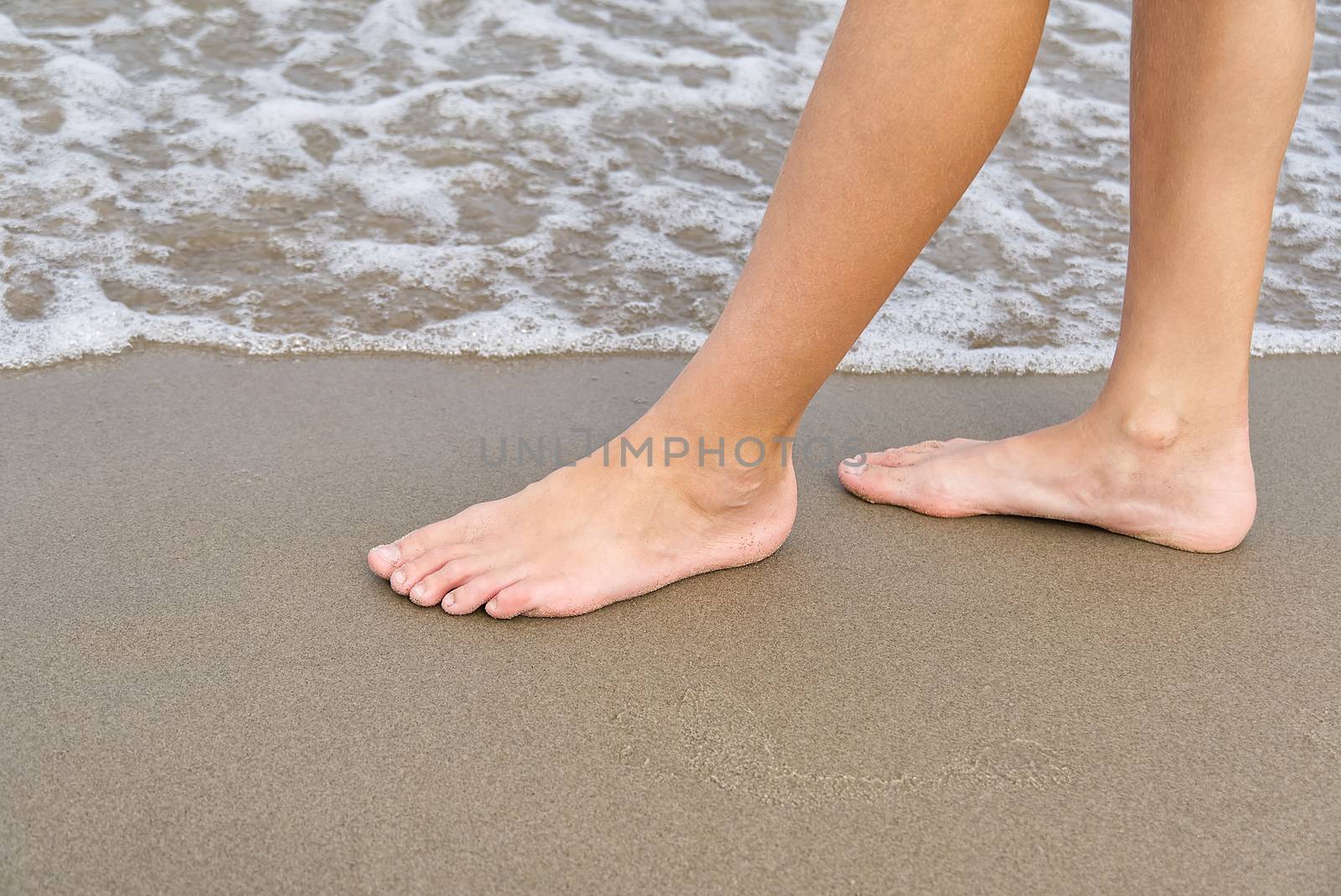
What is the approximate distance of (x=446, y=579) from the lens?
4.14ft

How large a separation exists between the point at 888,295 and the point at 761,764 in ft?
1.48

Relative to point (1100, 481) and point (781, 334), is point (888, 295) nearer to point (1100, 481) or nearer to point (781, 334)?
point (781, 334)

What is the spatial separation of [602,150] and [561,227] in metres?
0.46

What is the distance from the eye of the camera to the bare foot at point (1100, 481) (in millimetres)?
1420

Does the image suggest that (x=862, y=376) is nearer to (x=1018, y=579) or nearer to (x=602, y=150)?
(x=1018, y=579)

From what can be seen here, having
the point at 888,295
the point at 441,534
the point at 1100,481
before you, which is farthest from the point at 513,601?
the point at 1100,481

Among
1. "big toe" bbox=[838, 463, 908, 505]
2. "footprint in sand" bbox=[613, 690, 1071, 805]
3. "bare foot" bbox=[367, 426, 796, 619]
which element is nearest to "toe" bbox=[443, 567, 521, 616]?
"bare foot" bbox=[367, 426, 796, 619]

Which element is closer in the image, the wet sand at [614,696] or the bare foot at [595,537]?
the wet sand at [614,696]

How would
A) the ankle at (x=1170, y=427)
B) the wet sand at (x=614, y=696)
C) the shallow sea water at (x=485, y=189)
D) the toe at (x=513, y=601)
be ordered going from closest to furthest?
1. the wet sand at (x=614, y=696)
2. the toe at (x=513, y=601)
3. the ankle at (x=1170, y=427)
4. the shallow sea water at (x=485, y=189)

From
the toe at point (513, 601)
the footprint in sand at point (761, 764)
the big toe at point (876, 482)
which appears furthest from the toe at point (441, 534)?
the big toe at point (876, 482)

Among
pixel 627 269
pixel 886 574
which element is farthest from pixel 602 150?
pixel 886 574

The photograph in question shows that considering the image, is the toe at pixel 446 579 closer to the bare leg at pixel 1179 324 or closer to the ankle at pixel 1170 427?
the bare leg at pixel 1179 324

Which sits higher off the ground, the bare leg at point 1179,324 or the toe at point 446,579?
the bare leg at point 1179,324

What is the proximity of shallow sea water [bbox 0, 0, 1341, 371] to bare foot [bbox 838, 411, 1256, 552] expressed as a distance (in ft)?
1.42
